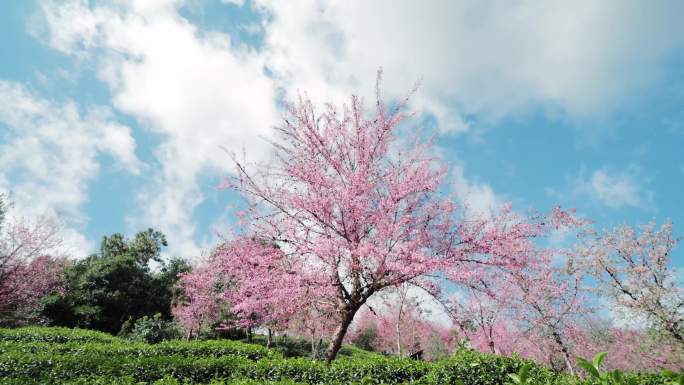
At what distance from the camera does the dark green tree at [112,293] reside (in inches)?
925

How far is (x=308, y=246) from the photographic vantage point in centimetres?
729

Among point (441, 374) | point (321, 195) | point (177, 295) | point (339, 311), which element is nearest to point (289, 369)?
point (339, 311)

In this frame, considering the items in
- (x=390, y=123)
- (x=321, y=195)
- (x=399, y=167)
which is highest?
(x=390, y=123)

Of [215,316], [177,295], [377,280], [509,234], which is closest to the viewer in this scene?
[509,234]

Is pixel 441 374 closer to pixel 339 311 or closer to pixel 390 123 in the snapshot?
pixel 339 311

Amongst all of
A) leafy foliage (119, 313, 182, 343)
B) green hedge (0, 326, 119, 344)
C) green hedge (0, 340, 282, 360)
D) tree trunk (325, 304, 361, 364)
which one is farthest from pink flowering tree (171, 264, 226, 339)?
tree trunk (325, 304, 361, 364)

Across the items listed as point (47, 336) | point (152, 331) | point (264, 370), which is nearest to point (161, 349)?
point (47, 336)

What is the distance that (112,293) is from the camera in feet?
86.7

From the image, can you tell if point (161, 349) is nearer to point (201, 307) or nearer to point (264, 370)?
point (264, 370)

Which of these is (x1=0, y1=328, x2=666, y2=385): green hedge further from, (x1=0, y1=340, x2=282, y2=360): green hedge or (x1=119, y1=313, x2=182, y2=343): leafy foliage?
(x1=119, y1=313, x2=182, y2=343): leafy foliage

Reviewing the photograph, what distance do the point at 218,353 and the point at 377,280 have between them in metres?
7.17

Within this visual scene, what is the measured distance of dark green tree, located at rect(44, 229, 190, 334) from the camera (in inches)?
925

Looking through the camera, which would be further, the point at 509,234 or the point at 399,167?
the point at 399,167

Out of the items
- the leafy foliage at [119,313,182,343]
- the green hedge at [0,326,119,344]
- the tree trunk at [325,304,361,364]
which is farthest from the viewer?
the leafy foliage at [119,313,182,343]
